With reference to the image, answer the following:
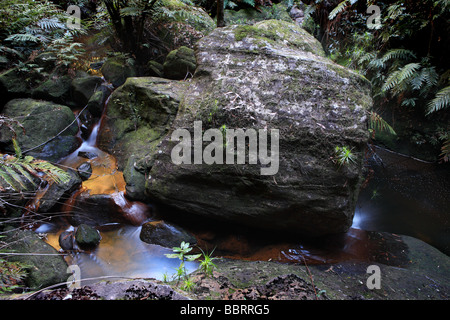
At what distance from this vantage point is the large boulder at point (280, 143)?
8.71ft

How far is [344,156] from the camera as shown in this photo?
2561 mm

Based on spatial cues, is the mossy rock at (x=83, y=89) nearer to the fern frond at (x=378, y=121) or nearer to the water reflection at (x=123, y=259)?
the water reflection at (x=123, y=259)

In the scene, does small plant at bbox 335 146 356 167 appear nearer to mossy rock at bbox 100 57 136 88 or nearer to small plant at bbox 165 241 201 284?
small plant at bbox 165 241 201 284

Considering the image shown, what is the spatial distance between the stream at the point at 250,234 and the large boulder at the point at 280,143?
296 mm

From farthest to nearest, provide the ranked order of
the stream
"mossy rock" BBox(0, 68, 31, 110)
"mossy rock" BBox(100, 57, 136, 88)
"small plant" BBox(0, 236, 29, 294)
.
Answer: "mossy rock" BBox(100, 57, 136, 88), "mossy rock" BBox(0, 68, 31, 110), the stream, "small plant" BBox(0, 236, 29, 294)

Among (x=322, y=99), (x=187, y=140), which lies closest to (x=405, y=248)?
(x=322, y=99)

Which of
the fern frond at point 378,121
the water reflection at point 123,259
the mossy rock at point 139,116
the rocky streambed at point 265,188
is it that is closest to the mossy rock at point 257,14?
the rocky streambed at point 265,188

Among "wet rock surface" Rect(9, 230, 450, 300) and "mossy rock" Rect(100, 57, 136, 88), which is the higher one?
"mossy rock" Rect(100, 57, 136, 88)

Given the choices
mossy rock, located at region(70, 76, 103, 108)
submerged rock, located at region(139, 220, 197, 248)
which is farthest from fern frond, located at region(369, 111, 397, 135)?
mossy rock, located at region(70, 76, 103, 108)

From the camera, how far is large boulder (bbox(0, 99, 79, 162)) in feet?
12.8

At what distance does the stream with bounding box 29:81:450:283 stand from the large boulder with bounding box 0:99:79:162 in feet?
0.86

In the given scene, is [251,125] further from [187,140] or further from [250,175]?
[187,140]

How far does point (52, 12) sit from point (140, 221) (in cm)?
528

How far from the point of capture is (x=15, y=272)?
199cm
